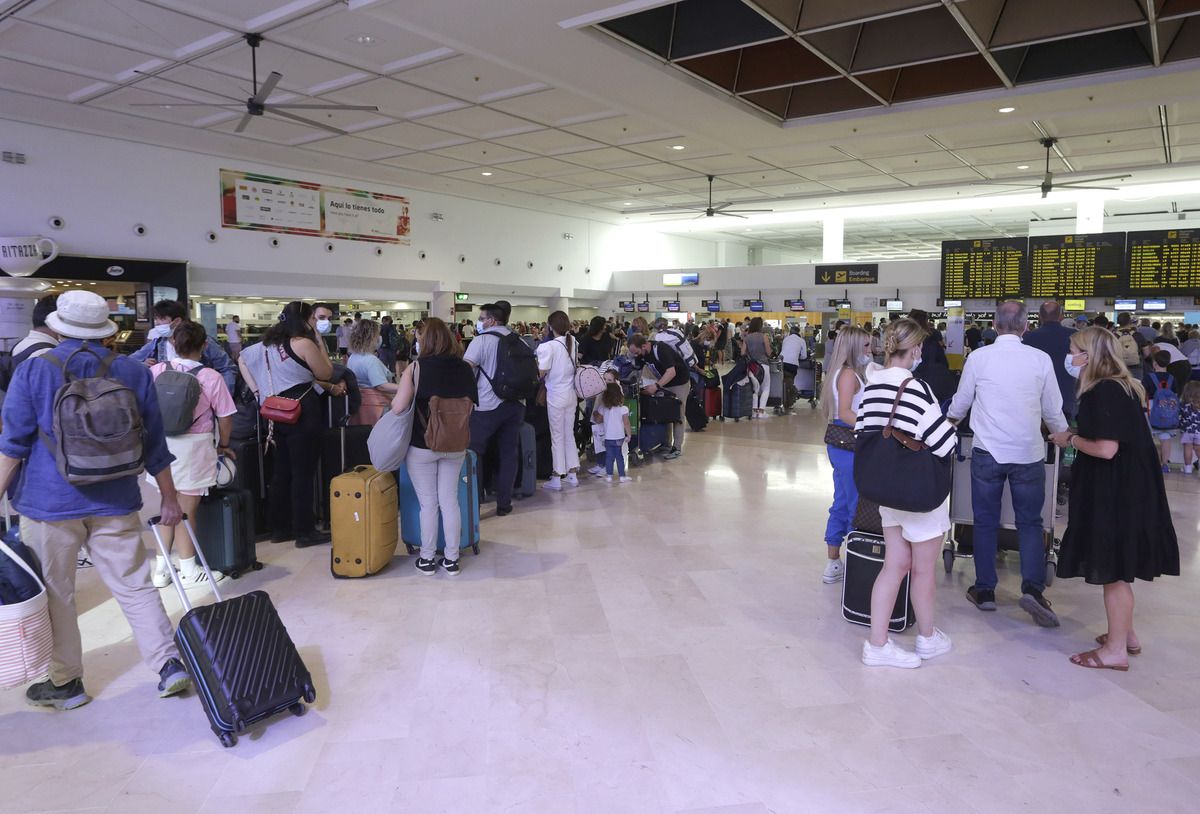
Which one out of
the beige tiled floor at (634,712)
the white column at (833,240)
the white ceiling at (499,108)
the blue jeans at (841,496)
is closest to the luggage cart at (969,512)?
the beige tiled floor at (634,712)

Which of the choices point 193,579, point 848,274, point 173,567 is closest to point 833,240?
point 848,274

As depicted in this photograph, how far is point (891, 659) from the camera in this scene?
3.49 m

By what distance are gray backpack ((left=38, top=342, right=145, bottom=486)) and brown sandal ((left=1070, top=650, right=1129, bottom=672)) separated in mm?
4179

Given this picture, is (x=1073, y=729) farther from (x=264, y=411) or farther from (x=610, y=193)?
(x=610, y=193)

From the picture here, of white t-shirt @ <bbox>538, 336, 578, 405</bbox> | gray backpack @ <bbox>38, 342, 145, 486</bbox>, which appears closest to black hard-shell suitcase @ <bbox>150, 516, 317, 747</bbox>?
gray backpack @ <bbox>38, 342, 145, 486</bbox>

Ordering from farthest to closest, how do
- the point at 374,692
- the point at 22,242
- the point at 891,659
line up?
the point at 22,242, the point at 891,659, the point at 374,692

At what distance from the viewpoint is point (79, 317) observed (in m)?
2.96

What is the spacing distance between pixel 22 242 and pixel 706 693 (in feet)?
37.7

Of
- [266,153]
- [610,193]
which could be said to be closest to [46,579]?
[266,153]

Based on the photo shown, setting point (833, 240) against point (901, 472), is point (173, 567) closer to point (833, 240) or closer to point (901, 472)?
point (901, 472)

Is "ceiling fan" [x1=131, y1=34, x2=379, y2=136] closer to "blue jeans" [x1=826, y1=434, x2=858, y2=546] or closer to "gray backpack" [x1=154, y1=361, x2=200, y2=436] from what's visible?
"gray backpack" [x1=154, y1=361, x2=200, y2=436]

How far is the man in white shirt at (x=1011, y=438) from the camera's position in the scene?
3.97 metres

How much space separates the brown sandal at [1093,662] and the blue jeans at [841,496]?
1.29 meters

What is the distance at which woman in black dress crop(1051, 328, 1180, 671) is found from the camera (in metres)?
3.35
